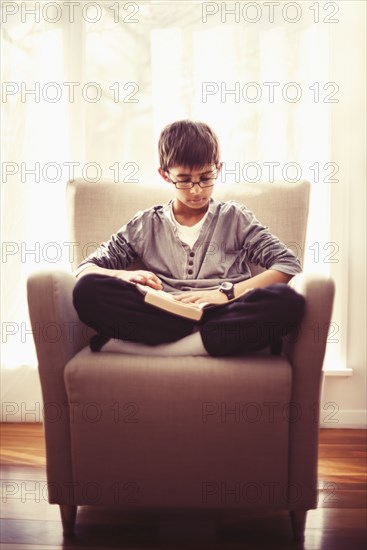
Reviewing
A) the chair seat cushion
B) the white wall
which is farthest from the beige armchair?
the white wall

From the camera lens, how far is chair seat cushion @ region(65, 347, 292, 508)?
141cm

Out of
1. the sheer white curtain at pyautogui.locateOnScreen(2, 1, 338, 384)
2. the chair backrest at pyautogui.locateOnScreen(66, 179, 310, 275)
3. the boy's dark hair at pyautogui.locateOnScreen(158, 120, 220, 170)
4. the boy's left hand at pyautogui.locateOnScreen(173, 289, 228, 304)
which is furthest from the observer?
the sheer white curtain at pyautogui.locateOnScreen(2, 1, 338, 384)

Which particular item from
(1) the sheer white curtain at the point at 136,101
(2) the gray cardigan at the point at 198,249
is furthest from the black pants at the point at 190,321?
(1) the sheer white curtain at the point at 136,101

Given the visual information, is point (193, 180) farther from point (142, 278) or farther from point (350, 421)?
point (350, 421)

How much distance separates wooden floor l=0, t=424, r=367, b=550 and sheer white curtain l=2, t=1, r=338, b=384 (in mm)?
846

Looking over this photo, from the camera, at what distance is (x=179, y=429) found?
56.2 inches

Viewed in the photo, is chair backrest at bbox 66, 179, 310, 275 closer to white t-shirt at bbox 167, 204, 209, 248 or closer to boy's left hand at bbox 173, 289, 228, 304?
white t-shirt at bbox 167, 204, 209, 248

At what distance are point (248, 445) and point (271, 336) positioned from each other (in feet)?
0.81

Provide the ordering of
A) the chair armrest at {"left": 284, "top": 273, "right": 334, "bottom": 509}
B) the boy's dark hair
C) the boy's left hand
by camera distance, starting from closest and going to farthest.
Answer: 1. the chair armrest at {"left": 284, "top": 273, "right": 334, "bottom": 509}
2. the boy's left hand
3. the boy's dark hair

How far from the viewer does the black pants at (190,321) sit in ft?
4.70

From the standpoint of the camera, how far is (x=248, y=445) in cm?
144

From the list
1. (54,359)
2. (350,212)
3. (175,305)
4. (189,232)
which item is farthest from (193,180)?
(350,212)

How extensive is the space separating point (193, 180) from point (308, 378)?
64 centimetres

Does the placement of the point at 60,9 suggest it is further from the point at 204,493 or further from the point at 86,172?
the point at 204,493
